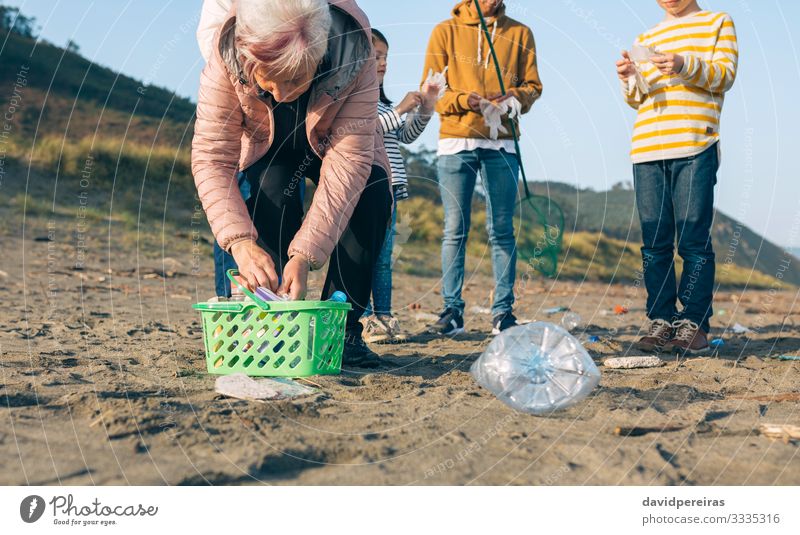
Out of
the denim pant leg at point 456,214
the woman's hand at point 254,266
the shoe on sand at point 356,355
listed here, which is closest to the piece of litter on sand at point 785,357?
the denim pant leg at point 456,214

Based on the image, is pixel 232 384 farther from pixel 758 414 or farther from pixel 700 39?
pixel 700 39

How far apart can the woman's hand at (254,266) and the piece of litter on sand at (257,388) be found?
0.35 meters

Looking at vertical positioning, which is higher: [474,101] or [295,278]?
[474,101]

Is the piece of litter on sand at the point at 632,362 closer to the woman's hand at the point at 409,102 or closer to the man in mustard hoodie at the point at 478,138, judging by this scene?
the man in mustard hoodie at the point at 478,138

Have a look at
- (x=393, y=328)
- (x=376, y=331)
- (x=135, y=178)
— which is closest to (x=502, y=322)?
(x=393, y=328)

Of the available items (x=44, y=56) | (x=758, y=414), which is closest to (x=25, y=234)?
(x=758, y=414)

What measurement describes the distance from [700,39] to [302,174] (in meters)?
2.28

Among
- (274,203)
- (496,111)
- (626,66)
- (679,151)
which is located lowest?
(274,203)

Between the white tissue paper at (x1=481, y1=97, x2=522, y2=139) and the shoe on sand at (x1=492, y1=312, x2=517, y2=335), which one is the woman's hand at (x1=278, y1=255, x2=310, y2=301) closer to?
the shoe on sand at (x1=492, y1=312, x2=517, y2=335)

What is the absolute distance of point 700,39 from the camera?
4.10 meters

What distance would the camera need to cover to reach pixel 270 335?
114 inches

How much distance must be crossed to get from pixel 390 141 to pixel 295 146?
1.46m

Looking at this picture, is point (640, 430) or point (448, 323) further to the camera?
point (448, 323)

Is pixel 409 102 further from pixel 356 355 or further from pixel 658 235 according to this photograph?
pixel 356 355
